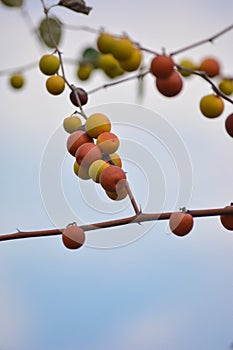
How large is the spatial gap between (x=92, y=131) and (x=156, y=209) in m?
0.15

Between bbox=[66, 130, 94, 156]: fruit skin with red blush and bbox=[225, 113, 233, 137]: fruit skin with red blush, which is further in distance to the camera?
bbox=[66, 130, 94, 156]: fruit skin with red blush

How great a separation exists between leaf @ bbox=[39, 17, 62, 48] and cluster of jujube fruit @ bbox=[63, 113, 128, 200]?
0.35ft

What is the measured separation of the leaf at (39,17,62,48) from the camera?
81 centimetres

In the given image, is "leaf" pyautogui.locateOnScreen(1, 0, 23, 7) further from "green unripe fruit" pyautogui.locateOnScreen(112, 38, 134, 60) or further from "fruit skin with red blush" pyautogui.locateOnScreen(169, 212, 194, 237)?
"fruit skin with red blush" pyautogui.locateOnScreen(169, 212, 194, 237)

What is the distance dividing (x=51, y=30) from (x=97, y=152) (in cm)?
17

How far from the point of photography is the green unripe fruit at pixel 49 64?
839mm

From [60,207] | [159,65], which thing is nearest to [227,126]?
[159,65]

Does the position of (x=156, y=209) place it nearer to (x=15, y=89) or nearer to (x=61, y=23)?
(x=61, y=23)

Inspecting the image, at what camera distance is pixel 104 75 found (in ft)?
2.37

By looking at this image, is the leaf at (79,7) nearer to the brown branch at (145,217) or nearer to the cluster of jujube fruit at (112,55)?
the cluster of jujube fruit at (112,55)

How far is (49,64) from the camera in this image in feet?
2.77

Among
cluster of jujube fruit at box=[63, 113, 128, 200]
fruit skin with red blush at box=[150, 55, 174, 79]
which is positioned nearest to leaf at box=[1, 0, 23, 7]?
cluster of jujube fruit at box=[63, 113, 128, 200]

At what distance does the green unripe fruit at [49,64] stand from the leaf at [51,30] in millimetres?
20

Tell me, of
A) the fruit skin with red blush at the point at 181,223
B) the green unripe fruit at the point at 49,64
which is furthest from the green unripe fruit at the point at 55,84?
the fruit skin with red blush at the point at 181,223
